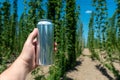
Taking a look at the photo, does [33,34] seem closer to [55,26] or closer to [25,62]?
[25,62]

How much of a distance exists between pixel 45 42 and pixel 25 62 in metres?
0.27

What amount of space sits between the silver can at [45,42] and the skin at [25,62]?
3.8 inches

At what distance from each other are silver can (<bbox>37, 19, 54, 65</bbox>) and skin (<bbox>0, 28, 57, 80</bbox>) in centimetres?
10

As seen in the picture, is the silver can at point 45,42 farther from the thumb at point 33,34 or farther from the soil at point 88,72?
the soil at point 88,72

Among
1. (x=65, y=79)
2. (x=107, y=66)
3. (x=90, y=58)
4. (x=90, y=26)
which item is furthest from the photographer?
(x=90, y=26)

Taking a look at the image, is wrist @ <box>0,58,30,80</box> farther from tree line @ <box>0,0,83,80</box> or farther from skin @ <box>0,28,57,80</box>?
tree line @ <box>0,0,83,80</box>

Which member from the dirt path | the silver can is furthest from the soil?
the silver can

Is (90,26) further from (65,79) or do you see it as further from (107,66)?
(65,79)

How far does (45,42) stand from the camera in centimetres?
223

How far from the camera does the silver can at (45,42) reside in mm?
2234

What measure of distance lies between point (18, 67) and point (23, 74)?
0.21 ft

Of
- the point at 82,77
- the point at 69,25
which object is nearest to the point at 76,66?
the point at 82,77

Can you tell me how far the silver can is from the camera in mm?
2234

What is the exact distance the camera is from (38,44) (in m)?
2.30
